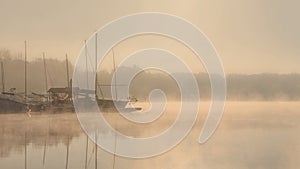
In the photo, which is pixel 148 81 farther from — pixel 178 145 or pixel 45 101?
pixel 45 101

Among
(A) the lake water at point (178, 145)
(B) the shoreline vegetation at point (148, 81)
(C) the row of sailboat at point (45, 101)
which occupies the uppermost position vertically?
(B) the shoreline vegetation at point (148, 81)

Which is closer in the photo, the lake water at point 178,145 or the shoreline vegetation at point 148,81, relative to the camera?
the lake water at point 178,145

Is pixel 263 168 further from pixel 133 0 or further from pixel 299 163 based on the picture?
pixel 133 0

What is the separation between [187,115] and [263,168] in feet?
5.24

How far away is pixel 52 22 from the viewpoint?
6898mm

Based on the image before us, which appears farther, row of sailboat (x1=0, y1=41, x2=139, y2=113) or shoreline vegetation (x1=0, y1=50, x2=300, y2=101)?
row of sailboat (x1=0, y1=41, x2=139, y2=113)

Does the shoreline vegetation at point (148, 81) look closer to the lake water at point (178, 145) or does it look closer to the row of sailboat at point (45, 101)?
the row of sailboat at point (45, 101)

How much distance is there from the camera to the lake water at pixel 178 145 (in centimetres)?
590

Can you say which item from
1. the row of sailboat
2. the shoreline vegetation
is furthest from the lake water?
the shoreline vegetation

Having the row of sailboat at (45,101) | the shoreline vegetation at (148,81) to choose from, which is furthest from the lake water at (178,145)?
the shoreline vegetation at (148,81)

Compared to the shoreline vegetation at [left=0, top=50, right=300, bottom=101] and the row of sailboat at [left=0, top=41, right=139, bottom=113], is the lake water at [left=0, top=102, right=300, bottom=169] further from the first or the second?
the shoreline vegetation at [left=0, top=50, right=300, bottom=101]

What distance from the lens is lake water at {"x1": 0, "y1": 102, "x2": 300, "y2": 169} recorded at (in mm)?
5898

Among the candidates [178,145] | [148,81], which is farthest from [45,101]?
[178,145]

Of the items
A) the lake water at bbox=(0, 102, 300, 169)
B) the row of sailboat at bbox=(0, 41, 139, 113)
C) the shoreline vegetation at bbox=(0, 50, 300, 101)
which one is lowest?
the lake water at bbox=(0, 102, 300, 169)
